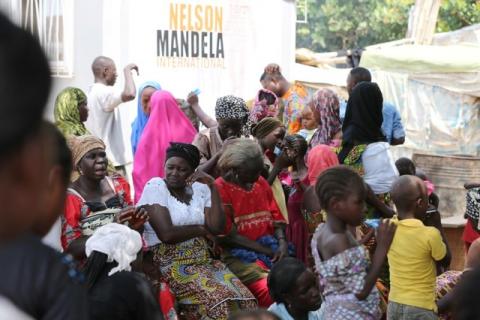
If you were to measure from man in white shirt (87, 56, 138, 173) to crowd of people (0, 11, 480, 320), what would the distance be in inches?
0.6

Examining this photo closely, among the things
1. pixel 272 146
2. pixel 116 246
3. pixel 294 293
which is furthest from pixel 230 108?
pixel 116 246

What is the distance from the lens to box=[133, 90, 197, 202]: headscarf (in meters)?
7.58

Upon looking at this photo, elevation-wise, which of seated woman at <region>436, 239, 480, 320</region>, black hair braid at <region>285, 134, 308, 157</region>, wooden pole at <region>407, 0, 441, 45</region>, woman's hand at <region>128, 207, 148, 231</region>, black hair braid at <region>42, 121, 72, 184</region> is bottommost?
seated woman at <region>436, 239, 480, 320</region>

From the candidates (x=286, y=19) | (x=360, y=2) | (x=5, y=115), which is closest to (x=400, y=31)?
(x=360, y=2)

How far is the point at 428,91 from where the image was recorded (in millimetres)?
15469

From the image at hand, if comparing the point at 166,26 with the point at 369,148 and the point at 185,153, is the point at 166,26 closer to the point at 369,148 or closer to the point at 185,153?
the point at 369,148

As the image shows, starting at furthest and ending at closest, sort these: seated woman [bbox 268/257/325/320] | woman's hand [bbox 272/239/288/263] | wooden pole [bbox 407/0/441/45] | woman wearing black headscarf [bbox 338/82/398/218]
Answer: wooden pole [bbox 407/0/441/45] → woman wearing black headscarf [bbox 338/82/398/218] → woman's hand [bbox 272/239/288/263] → seated woman [bbox 268/257/325/320]

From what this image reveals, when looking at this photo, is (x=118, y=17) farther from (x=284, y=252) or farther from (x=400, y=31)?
(x=400, y=31)

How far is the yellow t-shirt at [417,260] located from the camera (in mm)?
5121

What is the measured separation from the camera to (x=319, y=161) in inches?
261

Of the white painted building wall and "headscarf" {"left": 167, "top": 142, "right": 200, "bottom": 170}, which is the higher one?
the white painted building wall

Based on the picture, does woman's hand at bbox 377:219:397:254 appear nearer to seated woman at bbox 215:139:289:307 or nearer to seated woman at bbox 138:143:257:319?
seated woman at bbox 138:143:257:319

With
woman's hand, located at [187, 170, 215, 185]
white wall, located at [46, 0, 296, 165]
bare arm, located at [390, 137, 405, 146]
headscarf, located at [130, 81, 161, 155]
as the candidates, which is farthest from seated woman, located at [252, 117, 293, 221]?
white wall, located at [46, 0, 296, 165]

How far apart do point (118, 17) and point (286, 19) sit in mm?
2828
